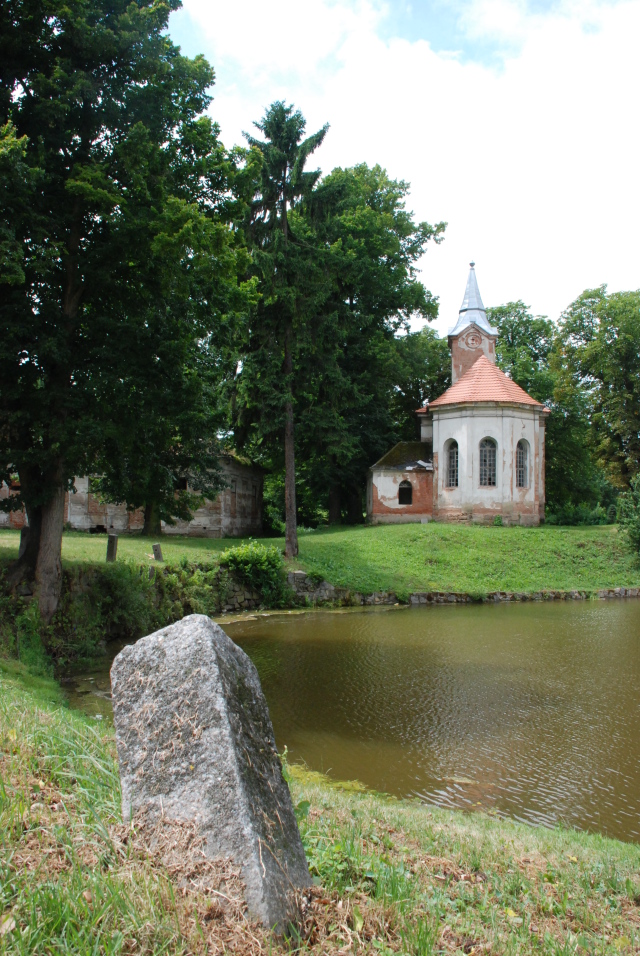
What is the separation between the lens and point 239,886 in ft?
8.32

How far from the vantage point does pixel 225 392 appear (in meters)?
26.1

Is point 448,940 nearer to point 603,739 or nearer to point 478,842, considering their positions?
point 478,842

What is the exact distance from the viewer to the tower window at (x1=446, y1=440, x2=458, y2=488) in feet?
118

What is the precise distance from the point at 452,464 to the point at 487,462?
1960mm

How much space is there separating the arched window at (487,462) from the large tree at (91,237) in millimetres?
25078

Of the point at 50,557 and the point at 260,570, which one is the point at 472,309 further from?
the point at 50,557

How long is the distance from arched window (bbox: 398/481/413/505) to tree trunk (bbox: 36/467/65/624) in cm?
2611

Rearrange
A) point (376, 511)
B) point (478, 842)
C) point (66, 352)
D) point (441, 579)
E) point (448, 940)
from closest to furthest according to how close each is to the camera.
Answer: point (448, 940)
point (478, 842)
point (66, 352)
point (441, 579)
point (376, 511)

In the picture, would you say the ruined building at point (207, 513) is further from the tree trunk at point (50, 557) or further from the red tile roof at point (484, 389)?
the tree trunk at point (50, 557)

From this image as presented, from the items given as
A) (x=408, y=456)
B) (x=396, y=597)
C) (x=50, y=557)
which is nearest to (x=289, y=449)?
(x=396, y=597)

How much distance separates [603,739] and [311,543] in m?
18.6

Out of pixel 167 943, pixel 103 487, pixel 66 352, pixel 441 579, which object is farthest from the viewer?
pixel 441 579

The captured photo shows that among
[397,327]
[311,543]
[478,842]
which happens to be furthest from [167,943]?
[397,327]

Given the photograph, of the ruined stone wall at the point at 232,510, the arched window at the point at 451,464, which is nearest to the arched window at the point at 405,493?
the arched window at the point at 451,464
